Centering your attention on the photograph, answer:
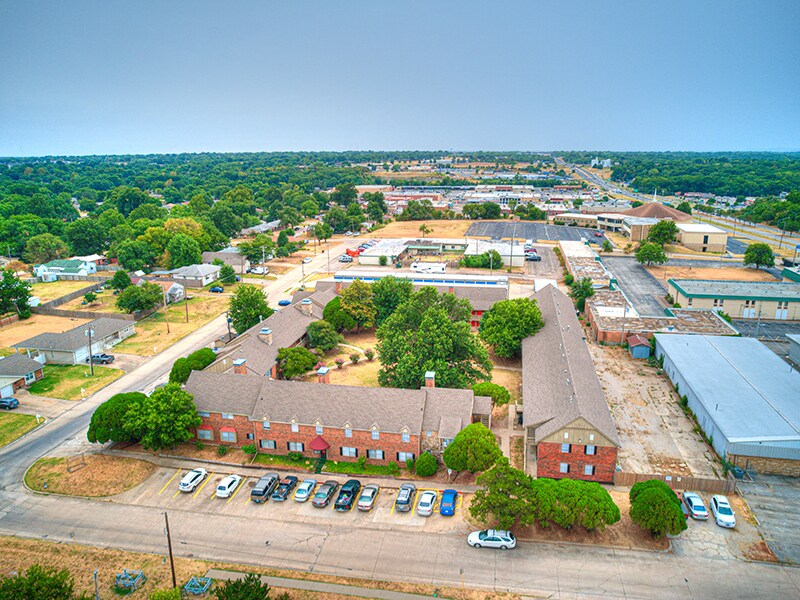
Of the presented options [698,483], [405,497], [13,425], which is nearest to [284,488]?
[405,497]

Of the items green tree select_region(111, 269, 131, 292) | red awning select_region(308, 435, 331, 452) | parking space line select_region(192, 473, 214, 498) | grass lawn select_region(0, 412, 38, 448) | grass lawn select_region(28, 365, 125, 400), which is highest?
green tree select_region(111, 269, 131, 292)

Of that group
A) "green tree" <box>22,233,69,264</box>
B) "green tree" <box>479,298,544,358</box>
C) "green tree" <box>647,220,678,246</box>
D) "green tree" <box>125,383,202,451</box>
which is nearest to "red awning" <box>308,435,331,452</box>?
"green tree" <box>125,383,202,451</box>

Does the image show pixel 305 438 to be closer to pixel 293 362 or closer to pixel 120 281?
pixel 293 362

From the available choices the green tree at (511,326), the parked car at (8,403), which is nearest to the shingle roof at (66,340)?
the parked car at (8,403)

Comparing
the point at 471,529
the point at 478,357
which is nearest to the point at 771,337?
the point at 478,357

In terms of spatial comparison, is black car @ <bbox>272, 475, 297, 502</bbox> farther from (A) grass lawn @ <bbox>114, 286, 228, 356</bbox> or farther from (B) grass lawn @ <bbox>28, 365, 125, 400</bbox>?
(A) grass lawn @ <bbox>114, 286, 228, 356</bbox>

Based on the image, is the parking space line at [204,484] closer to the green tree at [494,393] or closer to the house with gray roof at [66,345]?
the green tree at [494,393]
